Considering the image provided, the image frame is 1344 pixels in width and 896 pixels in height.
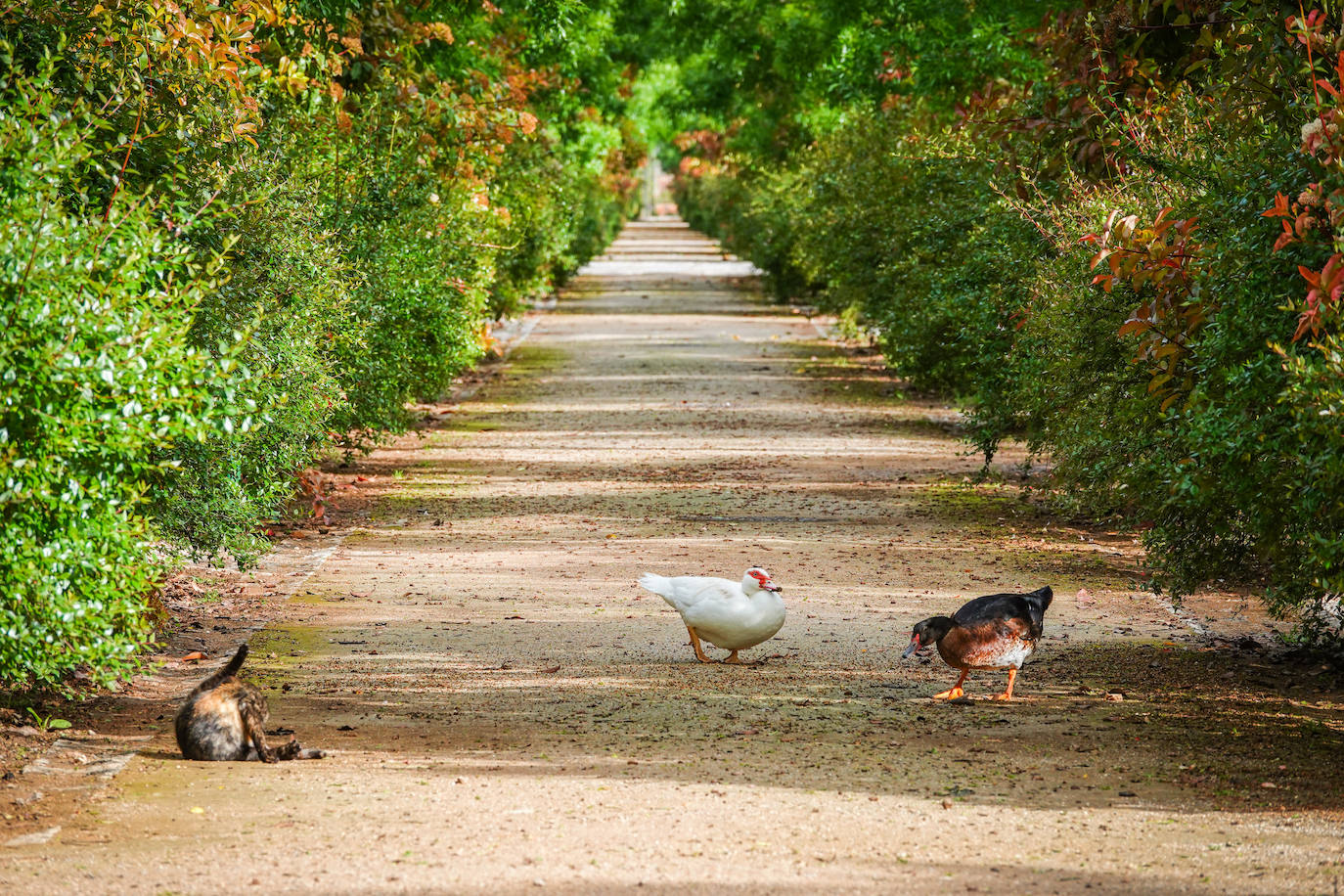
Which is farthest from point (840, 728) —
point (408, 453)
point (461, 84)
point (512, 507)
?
point (461, 84)

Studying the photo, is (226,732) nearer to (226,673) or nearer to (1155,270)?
(226,673)

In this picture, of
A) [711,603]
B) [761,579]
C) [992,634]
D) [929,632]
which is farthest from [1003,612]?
[711,603]

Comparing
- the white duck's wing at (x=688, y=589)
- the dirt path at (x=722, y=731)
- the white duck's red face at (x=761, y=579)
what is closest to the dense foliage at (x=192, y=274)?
the dirt path at (x=722, y=731)

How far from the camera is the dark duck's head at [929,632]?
7.15 meters

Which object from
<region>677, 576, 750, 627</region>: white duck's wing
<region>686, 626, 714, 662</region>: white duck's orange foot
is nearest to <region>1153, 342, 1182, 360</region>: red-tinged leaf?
<region>677, 576, 750, 627</region>: white duck's wing

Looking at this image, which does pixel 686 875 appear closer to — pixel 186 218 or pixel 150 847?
pixel 150 847

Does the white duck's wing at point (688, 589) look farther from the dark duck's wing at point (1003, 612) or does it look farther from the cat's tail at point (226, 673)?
the cat's tail at point (226, 673)

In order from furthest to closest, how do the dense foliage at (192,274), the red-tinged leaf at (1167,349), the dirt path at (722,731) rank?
the red-tinged leaf at (1167,349)
the dense foliage at (192,274)
the dirt path at (722,731)

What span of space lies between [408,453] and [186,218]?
8.77 m

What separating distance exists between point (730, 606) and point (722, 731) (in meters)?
1.04

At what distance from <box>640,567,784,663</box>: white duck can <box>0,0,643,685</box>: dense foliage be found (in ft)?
7.34

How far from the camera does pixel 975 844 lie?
5227 mm

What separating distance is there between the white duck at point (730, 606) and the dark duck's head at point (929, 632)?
68 cm

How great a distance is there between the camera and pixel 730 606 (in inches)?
297
